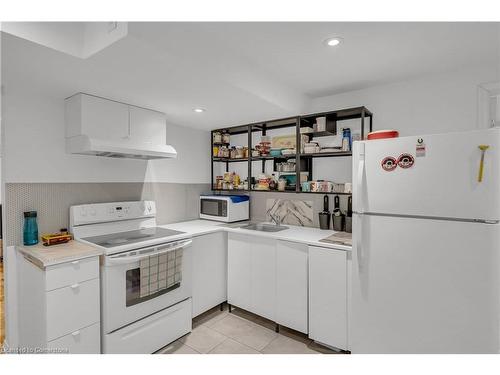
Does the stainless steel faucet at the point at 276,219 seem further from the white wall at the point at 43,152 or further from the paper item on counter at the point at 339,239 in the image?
the white wall at the point at 43,152

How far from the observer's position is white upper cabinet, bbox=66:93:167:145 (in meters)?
2.08

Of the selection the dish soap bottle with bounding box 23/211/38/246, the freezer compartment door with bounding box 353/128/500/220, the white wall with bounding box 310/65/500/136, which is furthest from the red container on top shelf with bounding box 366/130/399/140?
the dish soap bottle with bounding box 23/211/38/246

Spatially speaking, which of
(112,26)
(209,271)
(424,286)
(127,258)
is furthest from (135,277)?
(424,286)

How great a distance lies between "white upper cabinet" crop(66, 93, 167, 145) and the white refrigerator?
1820 mm

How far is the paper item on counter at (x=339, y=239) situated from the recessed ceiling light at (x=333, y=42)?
1412 millimetres

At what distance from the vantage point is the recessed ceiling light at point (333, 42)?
1.67 meters

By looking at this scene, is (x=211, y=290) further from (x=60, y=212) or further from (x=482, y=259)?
(x=482, y=259)

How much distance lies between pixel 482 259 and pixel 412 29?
4.44ft

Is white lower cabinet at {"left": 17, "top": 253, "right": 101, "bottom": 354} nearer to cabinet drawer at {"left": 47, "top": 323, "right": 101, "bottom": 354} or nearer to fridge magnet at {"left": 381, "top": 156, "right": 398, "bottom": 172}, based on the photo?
cabinet drawer at {"left": 47, "top": 323, "right": 101, "bottom": 354}

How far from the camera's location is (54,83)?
73.7 inches

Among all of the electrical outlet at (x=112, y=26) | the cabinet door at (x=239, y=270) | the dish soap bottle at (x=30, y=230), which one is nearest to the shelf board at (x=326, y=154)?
the cabinet door at (x=239, y=270)

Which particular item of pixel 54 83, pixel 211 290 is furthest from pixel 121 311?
pixel 54 83

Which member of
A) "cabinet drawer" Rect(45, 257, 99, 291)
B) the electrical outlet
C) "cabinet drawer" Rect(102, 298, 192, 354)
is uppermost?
the electrical outlet

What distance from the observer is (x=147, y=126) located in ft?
8.15
